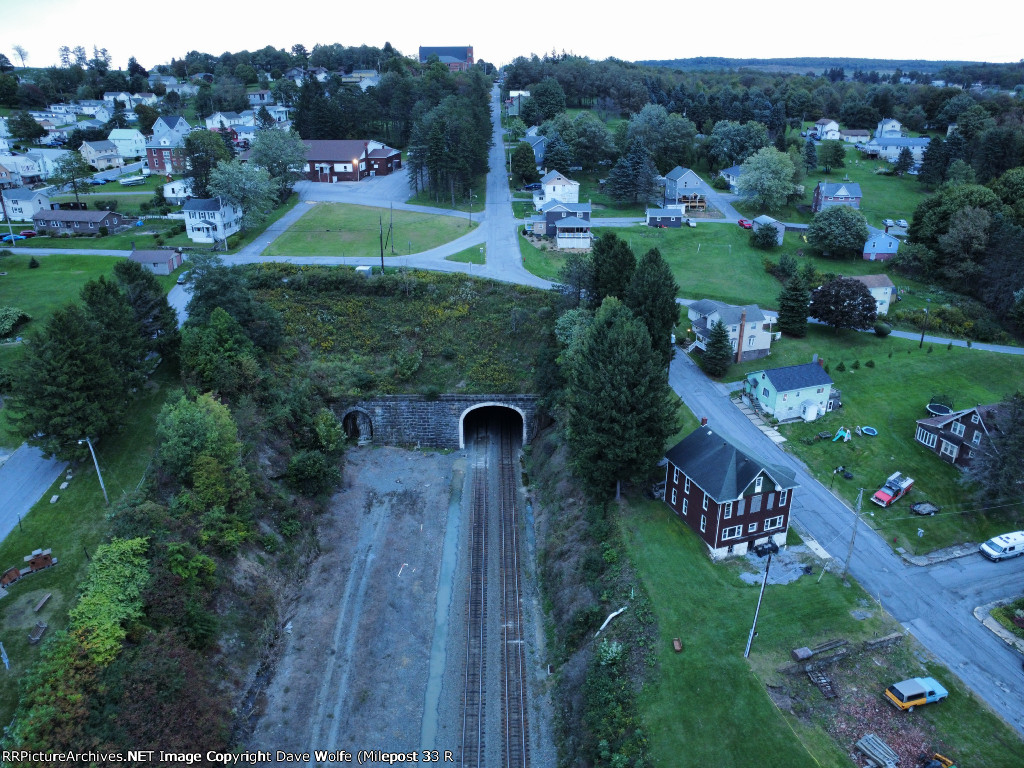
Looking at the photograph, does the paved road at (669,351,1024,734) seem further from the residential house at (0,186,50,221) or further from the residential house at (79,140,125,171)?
the residential house at (79,140,125,171)

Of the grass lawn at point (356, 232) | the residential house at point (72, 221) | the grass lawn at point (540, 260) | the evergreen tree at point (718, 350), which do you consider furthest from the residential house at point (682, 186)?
the residential house at point (72, 221)

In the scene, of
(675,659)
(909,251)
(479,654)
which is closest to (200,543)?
(479,654)

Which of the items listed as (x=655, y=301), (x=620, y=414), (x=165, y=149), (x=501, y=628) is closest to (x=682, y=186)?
(x=655, y=301)

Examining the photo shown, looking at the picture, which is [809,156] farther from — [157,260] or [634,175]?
[157,260]

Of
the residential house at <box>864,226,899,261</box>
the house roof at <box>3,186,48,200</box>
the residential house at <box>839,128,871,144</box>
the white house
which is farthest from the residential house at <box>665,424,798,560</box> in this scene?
the residential house at <box>839,128,871,144</box>

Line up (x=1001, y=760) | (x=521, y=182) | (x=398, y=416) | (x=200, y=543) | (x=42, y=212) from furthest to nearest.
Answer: (x=521, y=182), (x=42, y=212), (x=398, y=416), (x=200, y=543), (x=1001, y=760)

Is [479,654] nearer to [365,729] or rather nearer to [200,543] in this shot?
[365,729]
